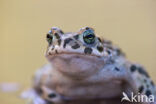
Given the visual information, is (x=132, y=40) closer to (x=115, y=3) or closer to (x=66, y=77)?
(x=115, y=3)

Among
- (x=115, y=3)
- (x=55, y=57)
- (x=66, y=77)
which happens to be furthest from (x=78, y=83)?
(x=115, y=3)

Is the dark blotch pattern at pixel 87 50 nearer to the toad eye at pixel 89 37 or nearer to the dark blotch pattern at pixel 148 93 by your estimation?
the toad eye at pixel 89 37

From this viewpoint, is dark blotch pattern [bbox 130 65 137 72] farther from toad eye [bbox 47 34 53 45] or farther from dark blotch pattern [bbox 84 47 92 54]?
toad eye [bbox 47 34 53 45]

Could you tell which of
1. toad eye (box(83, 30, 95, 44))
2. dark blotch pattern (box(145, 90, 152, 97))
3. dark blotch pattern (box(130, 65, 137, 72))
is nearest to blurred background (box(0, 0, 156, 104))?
dark blotch pattern (box(130, 65, 137, 72))

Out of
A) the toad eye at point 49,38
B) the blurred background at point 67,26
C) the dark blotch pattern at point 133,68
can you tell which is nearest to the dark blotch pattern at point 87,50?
the toad eye at point 49,38

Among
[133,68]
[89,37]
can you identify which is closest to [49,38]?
[89,37]

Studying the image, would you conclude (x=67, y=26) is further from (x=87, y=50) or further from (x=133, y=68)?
(x=87, y=50)
